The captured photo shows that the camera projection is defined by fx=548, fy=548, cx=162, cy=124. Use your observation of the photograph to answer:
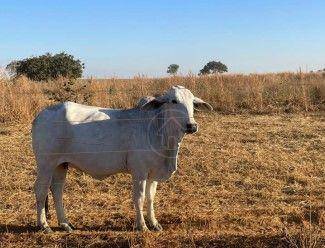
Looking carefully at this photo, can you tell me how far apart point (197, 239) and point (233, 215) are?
1403 mm

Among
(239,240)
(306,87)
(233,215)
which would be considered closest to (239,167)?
(233,215)

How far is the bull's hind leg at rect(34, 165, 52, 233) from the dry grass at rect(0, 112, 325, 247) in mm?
199

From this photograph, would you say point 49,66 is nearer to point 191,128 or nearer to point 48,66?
point 48,66

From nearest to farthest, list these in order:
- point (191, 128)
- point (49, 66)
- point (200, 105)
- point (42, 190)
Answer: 1. point (191, 128)
2. point (42, 190)
3. point (200, 105)
4. point (49, 66)

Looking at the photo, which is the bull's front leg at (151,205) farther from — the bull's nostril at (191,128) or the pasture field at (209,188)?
the bull's nostril at (191,128)

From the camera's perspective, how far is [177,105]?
549 cm

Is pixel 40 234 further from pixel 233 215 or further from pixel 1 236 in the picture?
pixel 233 215

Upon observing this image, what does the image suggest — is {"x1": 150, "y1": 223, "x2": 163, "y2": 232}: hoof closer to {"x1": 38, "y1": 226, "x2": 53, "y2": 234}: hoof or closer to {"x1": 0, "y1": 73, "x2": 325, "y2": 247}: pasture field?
{"x1": 0, "y1": 73, "x2": 325, "y2": 247}: pasture field

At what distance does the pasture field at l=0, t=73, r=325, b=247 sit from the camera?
516cm

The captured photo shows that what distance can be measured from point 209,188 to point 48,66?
64.3ft

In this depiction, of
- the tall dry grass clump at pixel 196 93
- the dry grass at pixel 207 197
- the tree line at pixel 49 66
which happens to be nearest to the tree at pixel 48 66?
the tree line at pixel 49 66

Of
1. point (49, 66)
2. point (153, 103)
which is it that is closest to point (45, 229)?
point (153, 103)

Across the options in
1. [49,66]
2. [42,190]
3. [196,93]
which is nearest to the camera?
[42,190]

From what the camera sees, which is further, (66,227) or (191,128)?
(66,227)
